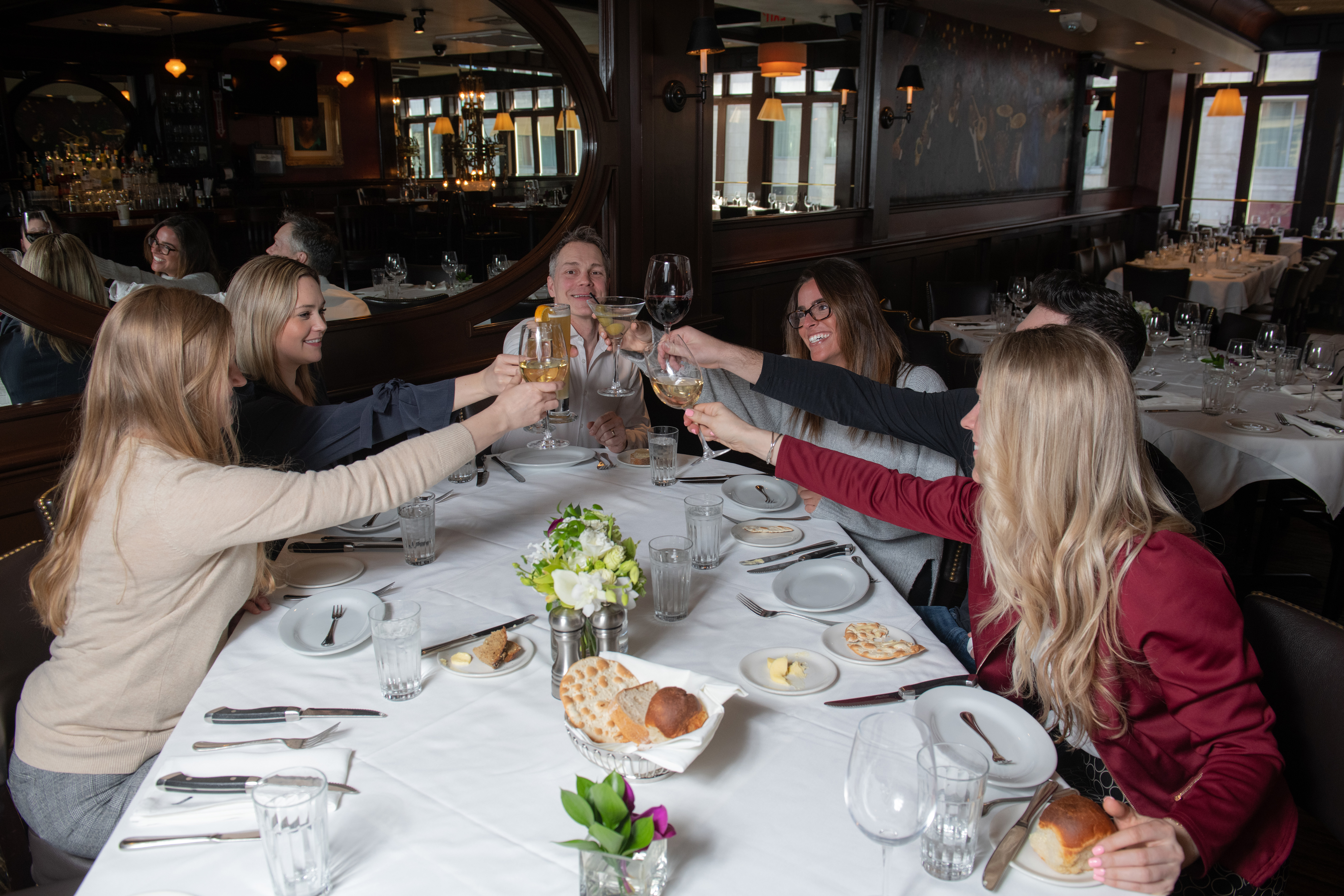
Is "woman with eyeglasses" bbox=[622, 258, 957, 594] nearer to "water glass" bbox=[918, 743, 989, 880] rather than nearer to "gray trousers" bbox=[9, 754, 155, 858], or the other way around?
"water glass" bbox=[918, 743, 989, 880]

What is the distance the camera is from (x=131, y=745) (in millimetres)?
1586

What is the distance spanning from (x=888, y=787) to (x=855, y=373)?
161 cm

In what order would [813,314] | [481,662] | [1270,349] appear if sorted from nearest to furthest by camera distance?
[481,662]
[813,314]
[1270,349]

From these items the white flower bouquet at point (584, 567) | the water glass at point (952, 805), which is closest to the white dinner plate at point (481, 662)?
the white flower bouquet at point (584, 567)

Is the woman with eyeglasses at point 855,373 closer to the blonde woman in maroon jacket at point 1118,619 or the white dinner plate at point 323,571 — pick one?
the blonde woman in maroon jacket at point 1118,619

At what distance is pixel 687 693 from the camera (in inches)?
48.9

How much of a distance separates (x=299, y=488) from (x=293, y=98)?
2.19 metres

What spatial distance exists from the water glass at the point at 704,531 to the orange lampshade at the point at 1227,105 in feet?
38.0

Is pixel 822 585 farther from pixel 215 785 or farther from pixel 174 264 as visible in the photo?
pixel 174 264

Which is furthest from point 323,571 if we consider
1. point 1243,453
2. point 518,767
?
point 1243,453

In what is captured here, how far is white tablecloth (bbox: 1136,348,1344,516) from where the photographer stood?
316 cm

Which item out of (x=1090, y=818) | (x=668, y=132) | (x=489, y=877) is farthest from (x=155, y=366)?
(x=668, y=132)

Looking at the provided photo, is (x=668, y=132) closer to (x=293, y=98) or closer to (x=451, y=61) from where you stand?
(x=451, y=61)

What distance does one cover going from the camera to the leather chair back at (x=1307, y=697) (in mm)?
1291
